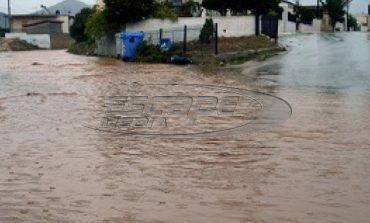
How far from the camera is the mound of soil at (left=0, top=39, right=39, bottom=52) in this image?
52531mm

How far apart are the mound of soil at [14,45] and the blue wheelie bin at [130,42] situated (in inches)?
1032

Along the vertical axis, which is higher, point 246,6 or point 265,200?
point 246,6

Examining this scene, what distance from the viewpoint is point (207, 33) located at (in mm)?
28125

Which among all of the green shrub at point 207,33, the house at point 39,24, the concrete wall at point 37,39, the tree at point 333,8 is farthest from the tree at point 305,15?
the green shrub at point 207,33


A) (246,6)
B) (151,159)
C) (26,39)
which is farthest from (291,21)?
(151,159)

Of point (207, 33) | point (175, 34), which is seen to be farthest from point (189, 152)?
point (175, 34)

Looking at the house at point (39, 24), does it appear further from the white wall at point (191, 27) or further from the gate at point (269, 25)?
the white wall at point (191, 27)

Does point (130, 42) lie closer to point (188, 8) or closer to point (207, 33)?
point (207, 33)

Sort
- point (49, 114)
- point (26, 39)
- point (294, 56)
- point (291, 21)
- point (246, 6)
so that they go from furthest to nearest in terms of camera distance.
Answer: point (26, 39) < point (291, 21) < point (246, 6) < point (294, 56) < point (49, 114)

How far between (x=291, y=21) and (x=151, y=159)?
4870 centimetres

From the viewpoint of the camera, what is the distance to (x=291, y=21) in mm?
55094

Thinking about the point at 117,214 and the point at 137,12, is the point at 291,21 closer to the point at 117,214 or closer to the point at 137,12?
the point at 137,12

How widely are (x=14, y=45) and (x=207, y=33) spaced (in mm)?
31001

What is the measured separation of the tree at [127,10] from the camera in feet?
97.3
